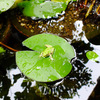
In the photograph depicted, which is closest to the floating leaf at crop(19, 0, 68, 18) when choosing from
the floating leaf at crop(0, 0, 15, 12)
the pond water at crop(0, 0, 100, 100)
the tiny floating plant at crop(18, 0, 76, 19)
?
the tiny floating plant at crop(18, 0, 76, 19)

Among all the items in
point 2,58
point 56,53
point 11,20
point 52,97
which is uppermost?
point 11,20

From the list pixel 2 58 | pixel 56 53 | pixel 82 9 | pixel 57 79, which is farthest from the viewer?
pixel 82 9

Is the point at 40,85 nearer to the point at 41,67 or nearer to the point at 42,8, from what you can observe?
the point at 41,67

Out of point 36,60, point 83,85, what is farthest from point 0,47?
point 83,85

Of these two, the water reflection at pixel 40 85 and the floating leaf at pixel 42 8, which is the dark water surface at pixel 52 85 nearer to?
the water reflection at pixel 40 85

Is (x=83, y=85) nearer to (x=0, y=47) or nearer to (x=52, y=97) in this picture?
(x=52, y=97)

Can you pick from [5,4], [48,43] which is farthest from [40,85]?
[5,4]

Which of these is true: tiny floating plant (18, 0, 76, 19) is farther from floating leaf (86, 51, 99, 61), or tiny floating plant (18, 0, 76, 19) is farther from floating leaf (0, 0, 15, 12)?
floating leaf (86, 51, 99, 61)

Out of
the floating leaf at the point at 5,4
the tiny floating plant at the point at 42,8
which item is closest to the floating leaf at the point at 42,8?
the tiny floating plant at the point at 42,8
